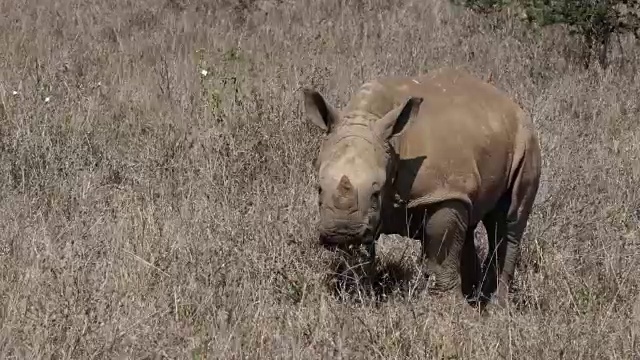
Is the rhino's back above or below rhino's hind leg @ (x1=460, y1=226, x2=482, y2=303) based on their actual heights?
above

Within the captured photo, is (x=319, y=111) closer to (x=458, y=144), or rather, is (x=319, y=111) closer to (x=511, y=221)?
(x=458, y=144)

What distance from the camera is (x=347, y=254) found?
16.0ft

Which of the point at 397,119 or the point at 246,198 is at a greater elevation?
the point at 397,119

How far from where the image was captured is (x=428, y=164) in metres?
4.30

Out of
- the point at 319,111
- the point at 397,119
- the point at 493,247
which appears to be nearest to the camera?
the point at 397,119

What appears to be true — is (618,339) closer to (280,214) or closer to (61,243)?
(280,214)

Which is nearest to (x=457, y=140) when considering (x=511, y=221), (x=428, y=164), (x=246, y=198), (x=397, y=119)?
(x=428, y=164)

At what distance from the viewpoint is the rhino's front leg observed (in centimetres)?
435

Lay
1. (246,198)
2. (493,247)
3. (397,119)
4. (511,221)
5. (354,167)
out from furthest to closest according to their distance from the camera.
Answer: (246,198), (493,247), (511,221), (397,119), (354,167)

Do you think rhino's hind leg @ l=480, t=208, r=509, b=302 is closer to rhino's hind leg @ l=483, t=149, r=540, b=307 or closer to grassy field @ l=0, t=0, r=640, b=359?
rhino's hind leg @ l=483, t=149, r=540, b=307

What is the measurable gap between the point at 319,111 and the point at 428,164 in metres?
0.51

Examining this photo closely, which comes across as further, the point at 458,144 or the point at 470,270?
the point at 470,270

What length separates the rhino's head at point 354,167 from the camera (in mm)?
3879

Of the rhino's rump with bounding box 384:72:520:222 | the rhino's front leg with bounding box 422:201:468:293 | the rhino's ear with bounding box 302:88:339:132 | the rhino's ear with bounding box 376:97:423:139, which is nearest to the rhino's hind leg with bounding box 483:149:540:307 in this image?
the rhino's rump with bounding box 384:72:520:222
